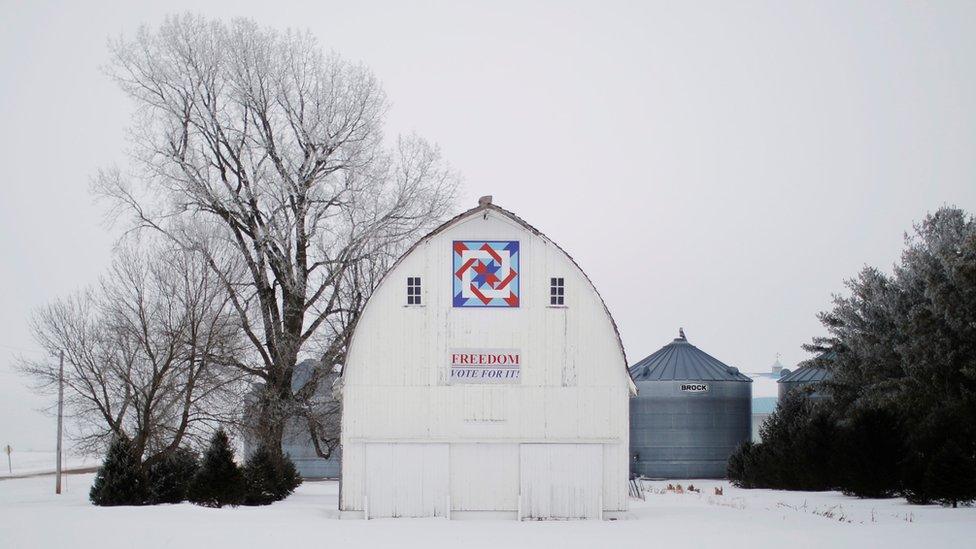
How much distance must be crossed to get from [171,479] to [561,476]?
1388 cm

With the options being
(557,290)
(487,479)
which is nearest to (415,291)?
(557,290)

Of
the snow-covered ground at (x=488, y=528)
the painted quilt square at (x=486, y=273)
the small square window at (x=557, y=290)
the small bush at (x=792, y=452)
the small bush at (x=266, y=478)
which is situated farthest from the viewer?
the small bush at (x=792, y=452)

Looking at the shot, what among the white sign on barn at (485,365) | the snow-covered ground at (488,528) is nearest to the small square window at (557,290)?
the white sign on barn at (485,365)

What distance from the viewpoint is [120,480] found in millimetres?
34469

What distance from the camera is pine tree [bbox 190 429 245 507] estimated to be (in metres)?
34.2

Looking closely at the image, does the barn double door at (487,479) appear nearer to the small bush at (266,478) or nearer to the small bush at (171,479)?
the small bush at (266,478)

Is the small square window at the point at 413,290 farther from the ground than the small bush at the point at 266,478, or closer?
farther from the ground

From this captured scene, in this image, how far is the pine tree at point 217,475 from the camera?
34188mm

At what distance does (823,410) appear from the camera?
45688 millimetres

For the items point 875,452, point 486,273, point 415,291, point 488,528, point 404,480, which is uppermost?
point 486,273

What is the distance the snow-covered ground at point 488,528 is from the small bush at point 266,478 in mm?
892

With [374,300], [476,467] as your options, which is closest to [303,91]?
[374,300]

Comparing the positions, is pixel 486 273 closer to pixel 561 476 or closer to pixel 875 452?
pixel 561 476

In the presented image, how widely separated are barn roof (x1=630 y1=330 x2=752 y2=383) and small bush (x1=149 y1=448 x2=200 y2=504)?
2760 cm
